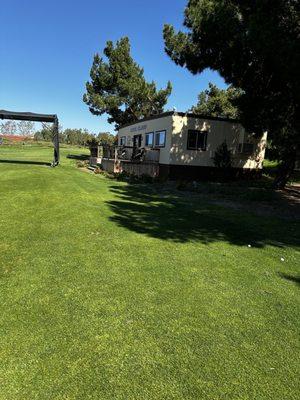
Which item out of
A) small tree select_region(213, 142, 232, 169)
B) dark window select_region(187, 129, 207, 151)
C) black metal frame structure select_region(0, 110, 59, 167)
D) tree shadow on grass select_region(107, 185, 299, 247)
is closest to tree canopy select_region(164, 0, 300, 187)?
small tree select_region(213, 142, 232, 169)

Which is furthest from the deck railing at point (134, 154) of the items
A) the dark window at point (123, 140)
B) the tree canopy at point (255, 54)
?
the tree canopy at point (255, 54)

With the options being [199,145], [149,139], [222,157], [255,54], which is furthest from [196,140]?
[255,54]

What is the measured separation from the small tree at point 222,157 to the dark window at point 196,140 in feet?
2.88

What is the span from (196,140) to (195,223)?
12.0 m

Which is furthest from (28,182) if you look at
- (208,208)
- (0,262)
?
(0,262)

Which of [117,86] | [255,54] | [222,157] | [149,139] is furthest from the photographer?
[117,86]

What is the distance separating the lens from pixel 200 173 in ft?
68.6

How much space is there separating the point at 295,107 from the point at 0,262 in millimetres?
13536

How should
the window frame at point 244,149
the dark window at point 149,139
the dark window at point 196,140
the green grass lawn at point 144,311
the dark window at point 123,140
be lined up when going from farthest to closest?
the dark window at point 123,140 → the dark window at point 149,139 → the window frame at point 244,149 → the dark window at point 196,140 → the green grass lawn at point 144,311

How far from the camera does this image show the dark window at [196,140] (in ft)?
67.4

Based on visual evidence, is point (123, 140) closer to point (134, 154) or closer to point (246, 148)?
point (134, 154)

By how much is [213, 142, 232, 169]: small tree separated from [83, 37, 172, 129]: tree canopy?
64.1 feet

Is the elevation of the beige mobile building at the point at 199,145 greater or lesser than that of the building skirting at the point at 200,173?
greater

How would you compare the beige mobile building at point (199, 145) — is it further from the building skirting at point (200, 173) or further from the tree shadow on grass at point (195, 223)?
the tree shadow on grass at point (195, 223)
